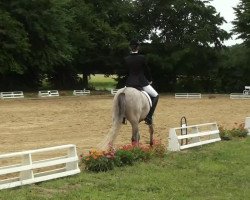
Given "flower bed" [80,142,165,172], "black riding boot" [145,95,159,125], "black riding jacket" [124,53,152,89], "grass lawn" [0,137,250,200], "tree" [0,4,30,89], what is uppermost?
"tree" [0,4,30,89]

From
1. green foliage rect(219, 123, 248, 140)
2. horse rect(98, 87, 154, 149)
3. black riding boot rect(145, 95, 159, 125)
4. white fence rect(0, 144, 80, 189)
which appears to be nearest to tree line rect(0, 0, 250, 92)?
green foliage rect(219, 123, 248, 140)

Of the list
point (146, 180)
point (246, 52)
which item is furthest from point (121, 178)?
point (246, 52)

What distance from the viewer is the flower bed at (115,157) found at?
10.2 meters

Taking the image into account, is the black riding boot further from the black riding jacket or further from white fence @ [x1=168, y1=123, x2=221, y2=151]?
white fence @ [x1=168, y1=123, x2=221, y2=151]

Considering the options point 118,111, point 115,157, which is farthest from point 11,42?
point 115,157

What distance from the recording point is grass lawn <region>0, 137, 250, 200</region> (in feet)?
26.7

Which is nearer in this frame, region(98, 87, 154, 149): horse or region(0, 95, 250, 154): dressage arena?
region(98, 87, 154, 149): horse

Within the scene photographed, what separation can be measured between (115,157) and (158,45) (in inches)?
1895

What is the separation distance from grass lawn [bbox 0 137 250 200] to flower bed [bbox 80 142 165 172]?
0.18 m

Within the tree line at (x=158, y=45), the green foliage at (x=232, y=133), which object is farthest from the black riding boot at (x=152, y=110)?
the tree line at (x=158, y=45)

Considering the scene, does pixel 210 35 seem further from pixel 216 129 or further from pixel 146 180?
pixel 146 180

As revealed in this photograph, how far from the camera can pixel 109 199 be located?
7805mm

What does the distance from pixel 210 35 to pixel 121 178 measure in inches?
1947

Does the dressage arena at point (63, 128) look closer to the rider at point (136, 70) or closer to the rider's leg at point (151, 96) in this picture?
the rider's leg at point (151, 96)
